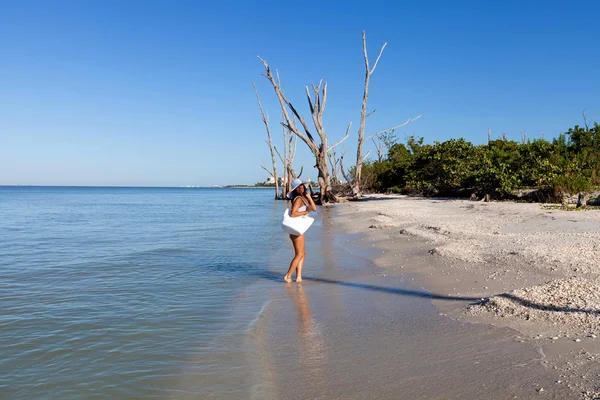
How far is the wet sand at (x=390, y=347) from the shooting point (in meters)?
3.54

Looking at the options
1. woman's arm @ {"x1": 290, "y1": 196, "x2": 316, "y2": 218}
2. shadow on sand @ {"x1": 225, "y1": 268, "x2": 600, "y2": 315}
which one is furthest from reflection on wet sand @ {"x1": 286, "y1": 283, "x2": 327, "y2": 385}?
woman's arm @ {"x1": 290, "y1": 196, "x2": 316, "y2": 218}

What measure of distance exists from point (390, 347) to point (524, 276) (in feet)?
10.8

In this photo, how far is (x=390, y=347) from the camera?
4.50 meters

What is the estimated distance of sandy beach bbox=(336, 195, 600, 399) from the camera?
398cm

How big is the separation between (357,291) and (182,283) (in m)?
3.03

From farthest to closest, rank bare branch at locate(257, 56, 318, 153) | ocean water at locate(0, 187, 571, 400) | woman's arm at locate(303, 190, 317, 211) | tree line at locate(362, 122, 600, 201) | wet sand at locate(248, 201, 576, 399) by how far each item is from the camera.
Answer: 1. bare branch at locate(257, 56, 318, 153)
2. tree line at locate(362, 122, 600, 201)
3. woman's arm at locate(303, 190, 317, 211)
4. ocean water at locate(0, 187, 571, 400)
5. wet sand at locate(248, 201, 576, 399)

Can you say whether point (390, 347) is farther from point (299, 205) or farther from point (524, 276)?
point (299, 205)

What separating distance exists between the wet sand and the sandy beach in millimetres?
65

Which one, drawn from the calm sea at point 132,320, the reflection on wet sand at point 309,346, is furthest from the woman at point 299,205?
the reflection on wet sand at point 309,346

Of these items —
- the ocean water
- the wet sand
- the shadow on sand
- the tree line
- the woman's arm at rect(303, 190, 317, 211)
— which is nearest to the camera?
the wet sand

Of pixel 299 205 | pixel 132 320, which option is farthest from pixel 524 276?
pixel 132 320

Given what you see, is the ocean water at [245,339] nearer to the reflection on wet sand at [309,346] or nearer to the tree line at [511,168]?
the reflection on wet sand at [309,346]

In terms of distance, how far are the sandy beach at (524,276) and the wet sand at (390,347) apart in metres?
0.06

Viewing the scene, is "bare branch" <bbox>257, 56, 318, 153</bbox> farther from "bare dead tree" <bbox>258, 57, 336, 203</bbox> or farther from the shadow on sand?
the shadow on sand
